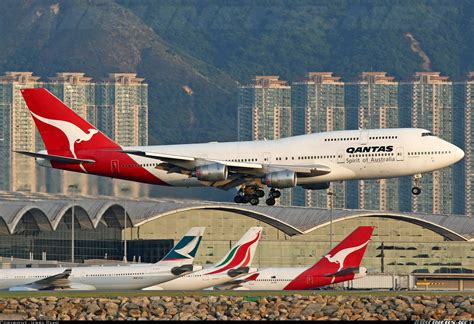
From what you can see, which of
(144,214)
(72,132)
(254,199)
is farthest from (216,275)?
(144,214)

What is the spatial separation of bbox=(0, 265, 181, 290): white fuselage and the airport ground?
1194 cm

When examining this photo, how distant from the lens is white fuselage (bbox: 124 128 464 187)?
108 m

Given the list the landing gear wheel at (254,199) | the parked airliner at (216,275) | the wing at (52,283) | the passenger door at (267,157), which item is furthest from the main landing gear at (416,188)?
the wing at (52,283)

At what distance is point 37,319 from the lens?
308ft

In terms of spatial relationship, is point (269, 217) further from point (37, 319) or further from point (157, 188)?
point (37, 319)

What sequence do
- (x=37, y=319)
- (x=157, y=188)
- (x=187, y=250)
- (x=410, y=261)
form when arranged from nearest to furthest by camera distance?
(x=37, y=319) < (x=187, y=250) < (x=157, y=188) < (x=410, y=261)

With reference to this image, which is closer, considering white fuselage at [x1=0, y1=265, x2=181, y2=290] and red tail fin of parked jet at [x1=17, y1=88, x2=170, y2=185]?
white fuselage at [x1=0, y1=265, x2=181, y2=290]

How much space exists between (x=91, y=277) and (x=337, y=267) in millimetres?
16472

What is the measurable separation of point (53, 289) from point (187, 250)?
39.8ft

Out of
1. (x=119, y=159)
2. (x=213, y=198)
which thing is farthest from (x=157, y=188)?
(x=119, y=159)

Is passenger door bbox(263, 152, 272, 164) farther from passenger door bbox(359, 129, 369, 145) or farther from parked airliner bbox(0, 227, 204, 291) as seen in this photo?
parked airliner bbox(0, 227, 204, 291)

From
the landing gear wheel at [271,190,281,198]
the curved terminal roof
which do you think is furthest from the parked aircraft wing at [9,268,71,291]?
the curved terminal roof

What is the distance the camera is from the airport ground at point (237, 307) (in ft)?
309

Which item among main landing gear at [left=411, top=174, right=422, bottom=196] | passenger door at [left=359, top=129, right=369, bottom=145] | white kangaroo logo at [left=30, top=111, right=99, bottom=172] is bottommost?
main landing gear at [left=411, top=174, right=422, bottom=196]
